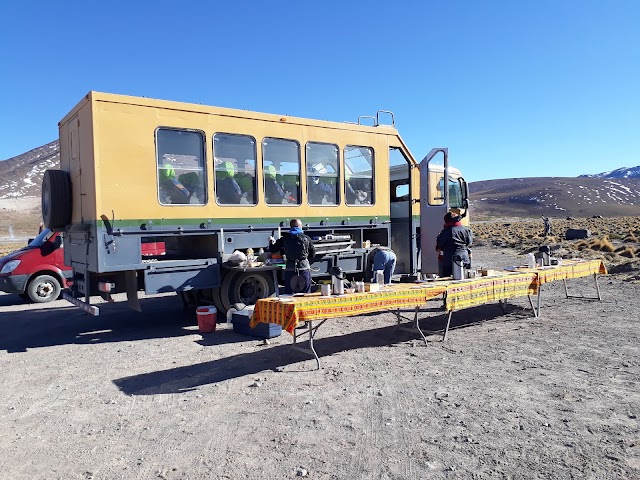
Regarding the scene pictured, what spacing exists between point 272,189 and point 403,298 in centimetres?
314

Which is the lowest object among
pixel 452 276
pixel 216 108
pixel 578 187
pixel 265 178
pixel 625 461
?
pixel 625 461

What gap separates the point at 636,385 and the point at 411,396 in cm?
218

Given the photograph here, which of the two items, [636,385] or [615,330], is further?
[615,330]

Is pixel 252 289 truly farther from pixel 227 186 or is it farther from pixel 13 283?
pixel 13 283

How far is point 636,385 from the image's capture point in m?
5.05

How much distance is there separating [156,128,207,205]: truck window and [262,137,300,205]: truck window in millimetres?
1074

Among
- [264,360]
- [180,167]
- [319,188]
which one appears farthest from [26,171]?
[264,360]

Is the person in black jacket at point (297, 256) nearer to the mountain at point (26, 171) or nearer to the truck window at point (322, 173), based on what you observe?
the truck window at point (322, 173)

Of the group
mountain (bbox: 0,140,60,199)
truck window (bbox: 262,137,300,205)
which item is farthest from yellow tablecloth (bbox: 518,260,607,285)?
mountain (bbox: 0,140,60,199)

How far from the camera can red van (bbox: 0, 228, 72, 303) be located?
10.6 m

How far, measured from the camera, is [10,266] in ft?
34.7

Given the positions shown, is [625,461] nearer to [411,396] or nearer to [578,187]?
[411,396]

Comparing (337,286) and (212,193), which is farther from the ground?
(212,193)

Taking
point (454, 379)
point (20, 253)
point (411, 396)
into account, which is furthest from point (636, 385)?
point (20, 253)
